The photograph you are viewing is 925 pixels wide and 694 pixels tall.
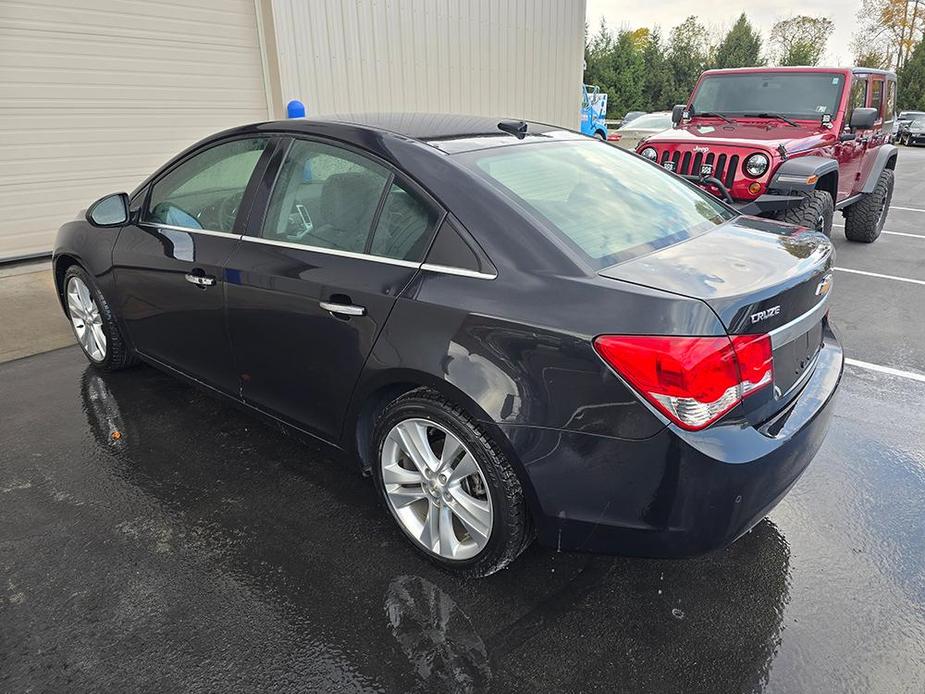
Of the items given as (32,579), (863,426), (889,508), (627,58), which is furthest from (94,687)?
(627,58)

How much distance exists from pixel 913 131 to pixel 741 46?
17.0 meters

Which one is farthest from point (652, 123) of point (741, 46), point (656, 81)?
point (741, 46)

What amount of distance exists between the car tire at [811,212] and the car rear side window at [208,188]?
4797mm

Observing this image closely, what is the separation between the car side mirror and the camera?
11.6 feet

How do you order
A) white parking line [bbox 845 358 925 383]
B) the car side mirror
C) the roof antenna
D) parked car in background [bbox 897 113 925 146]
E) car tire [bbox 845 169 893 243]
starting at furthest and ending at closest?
parked car in background [bbox 897 113 925 146] → car tire [bbox 845 169 893 243] → white parking line [bbox 845 358 925 383] → the car side mirror → the roof antenna

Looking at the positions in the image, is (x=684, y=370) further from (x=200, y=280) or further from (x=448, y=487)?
(x=200, y=280)

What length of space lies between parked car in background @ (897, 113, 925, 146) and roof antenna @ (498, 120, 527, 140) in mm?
31961

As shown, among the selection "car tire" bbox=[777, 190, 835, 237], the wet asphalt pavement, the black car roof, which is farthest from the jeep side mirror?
the black car roof

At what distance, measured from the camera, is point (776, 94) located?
7.22 meters

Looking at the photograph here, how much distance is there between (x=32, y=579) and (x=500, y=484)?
5.81 ft

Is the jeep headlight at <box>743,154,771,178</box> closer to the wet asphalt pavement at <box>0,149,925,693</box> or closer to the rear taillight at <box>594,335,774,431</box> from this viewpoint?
the wet asphalt pavement at <box>0,149,925,693</box>

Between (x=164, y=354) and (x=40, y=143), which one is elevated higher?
(x=40, y=143)

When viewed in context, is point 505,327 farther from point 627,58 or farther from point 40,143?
point 627,58

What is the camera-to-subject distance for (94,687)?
6.58ft
